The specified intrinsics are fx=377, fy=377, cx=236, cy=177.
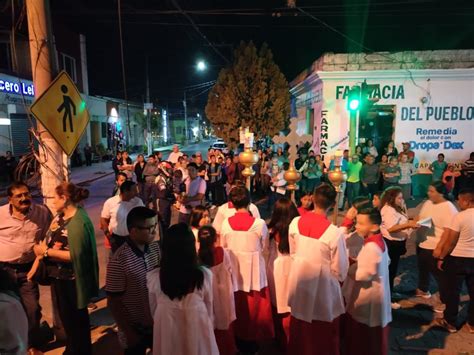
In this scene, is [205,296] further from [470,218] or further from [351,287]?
[470,218]

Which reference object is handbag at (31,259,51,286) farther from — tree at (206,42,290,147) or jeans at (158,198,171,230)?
tree at (206,42,290,147)

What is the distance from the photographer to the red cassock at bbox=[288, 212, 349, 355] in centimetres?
357

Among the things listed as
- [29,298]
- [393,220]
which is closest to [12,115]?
[29,298]

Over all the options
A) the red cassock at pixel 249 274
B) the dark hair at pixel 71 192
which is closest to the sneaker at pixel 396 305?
the red cassock at pixel 249 274

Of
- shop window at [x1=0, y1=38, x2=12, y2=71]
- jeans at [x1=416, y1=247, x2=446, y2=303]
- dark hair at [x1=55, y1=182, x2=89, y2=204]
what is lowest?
jeans at [x1=416, y1=247, x2=446, y2=303]

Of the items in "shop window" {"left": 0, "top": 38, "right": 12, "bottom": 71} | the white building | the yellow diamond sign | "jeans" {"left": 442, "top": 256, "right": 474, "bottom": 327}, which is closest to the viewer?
the yellow diamond sign

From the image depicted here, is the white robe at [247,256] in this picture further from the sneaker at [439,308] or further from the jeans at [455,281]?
the sneaker at [439,308]

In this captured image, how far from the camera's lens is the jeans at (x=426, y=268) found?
4.95 meters

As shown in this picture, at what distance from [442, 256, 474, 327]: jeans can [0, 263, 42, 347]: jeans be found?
4869mm

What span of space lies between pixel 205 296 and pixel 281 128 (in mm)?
12356

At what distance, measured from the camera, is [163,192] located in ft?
25.8

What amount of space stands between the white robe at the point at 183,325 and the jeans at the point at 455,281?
337cm

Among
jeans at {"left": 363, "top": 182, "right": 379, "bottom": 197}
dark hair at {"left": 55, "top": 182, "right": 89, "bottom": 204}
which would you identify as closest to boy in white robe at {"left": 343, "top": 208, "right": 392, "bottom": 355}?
dark hair at {"left": 55, "top": 182, "right": 89, "bottom": 204}

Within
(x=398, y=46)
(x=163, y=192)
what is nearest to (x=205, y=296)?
(x=163, y=192)
